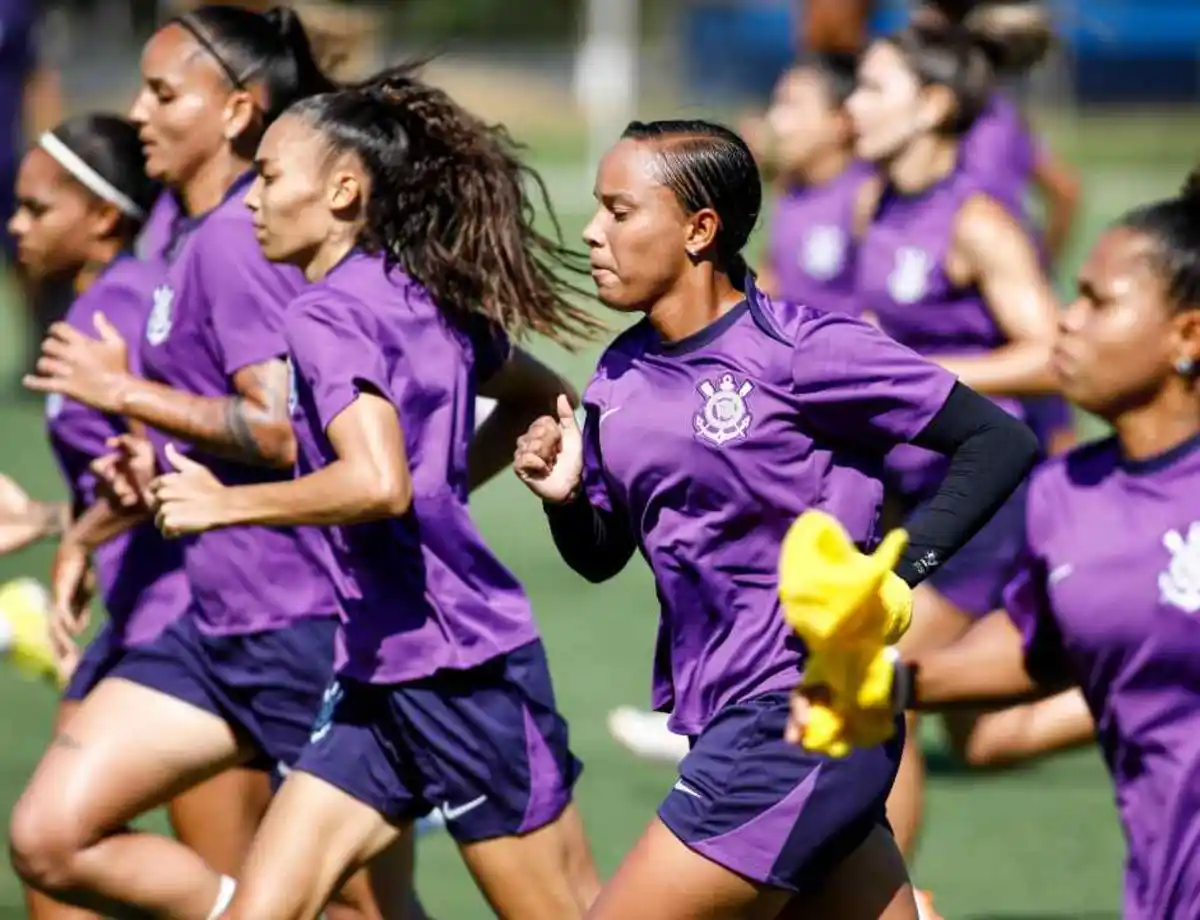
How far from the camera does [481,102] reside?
2888 cm

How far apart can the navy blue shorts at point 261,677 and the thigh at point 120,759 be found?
0.03 meters

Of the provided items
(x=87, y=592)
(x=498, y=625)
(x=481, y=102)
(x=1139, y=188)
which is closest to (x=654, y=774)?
(x=87, y=592)

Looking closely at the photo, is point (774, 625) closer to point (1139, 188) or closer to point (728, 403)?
point (728, 403)

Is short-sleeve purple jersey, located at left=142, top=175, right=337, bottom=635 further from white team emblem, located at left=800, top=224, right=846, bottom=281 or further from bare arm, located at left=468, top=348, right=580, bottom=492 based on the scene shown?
white team emblem, located at left=800, top=224, right=846, bottom=281

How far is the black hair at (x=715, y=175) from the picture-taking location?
13.1ft

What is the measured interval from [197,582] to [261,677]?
0.84 feet

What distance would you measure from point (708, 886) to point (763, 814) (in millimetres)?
142

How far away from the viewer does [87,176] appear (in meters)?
5.52

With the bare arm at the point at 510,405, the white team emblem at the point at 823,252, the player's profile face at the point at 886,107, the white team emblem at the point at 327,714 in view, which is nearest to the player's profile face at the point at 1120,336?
the bare arm at the point at 510,405

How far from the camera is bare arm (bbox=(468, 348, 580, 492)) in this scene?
4777 mm

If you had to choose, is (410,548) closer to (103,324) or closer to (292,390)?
(292,390)

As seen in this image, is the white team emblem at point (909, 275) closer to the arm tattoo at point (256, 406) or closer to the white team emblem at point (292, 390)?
the arm tattoo at point (256, 406)

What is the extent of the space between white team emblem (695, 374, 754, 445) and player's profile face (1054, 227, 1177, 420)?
854 mm

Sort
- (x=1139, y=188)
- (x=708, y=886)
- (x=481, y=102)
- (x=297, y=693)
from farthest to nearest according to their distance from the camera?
(x=481, y=102) → (x=1139, y=188) → (x=297, y=693) → (x=708, y=886)
